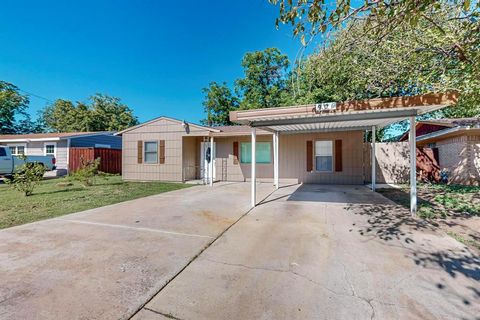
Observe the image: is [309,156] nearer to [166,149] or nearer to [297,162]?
[297,162]

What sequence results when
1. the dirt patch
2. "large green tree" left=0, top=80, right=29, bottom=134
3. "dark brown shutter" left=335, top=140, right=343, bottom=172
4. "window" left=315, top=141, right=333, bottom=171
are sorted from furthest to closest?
"large green tree" left=0, top=80, right=29, bottom=134 < "window" left=315, top=141, right=333, bottom=171 < "dark brown shutter" left=335, top=140, right=343, bottom=172 < the dirt patch

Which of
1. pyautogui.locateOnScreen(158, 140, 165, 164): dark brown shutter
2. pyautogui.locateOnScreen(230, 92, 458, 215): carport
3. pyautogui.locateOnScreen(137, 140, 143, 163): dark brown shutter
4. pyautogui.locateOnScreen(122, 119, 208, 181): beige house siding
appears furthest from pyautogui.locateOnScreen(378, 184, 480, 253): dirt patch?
pyautogui.locateOnScreen(137, 140, 143, 163): dark brown shutter

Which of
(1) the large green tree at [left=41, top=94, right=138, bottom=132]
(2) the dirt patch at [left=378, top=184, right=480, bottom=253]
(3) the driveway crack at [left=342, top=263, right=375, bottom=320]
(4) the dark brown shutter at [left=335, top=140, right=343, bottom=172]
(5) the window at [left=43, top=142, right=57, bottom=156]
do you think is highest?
(1) the large green tree at [left=41, top=94, right=138, bottom=132]

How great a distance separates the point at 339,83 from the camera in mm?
11820

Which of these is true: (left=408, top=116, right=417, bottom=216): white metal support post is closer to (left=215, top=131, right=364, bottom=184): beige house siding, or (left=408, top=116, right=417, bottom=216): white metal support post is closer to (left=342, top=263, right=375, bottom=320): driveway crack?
(left=342, top=263, right=375, bottom=320): driveway crack

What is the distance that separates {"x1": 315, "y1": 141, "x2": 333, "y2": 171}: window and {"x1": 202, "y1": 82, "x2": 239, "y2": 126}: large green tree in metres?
14.7

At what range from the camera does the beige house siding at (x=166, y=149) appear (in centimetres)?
1120

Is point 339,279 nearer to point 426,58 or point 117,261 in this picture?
point 117,261

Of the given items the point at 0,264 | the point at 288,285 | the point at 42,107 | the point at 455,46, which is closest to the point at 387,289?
the point at 288,285

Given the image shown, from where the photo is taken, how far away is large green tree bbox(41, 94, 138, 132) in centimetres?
2834

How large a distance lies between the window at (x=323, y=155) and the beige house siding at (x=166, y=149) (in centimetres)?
537

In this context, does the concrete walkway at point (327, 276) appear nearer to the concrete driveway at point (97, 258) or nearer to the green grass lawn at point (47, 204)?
the concrete driveway at point (97, 258)

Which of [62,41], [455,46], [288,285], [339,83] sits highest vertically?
[62,41]

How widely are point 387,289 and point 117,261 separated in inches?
126
